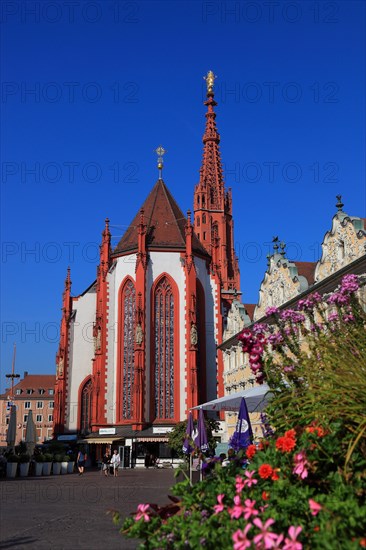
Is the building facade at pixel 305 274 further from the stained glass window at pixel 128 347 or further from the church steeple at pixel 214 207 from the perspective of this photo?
the church steeple at pixel 214 207

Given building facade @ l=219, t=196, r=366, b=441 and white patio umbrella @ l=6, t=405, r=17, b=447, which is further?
white patio umbrella @ l=6, t=405, r=17, b=447

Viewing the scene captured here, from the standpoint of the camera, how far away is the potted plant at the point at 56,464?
31766 millimetres

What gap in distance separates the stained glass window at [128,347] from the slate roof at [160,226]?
12.2 feet

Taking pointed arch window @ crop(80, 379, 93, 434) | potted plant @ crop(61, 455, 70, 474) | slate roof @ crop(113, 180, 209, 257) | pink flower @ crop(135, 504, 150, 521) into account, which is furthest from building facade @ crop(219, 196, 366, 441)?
pointed arch window @ crop(80, 379, 93, 434)

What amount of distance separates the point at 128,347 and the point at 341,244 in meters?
27.6

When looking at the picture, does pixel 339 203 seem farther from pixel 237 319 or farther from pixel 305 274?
pixel 237 319

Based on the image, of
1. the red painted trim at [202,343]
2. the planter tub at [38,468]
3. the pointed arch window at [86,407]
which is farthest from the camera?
the pointed arch window at [86,407]

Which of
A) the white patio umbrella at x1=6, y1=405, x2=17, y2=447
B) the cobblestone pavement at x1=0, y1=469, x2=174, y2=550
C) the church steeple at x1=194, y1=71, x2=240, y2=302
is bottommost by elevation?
the cobblestone pavement at x1=0, y1=469, x2=174, y2=550

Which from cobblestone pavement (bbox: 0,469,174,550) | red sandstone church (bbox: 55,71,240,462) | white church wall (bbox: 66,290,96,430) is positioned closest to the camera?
cobblestone pavement (bbox: 0,469,174,550)

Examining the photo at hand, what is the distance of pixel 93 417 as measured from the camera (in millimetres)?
44969

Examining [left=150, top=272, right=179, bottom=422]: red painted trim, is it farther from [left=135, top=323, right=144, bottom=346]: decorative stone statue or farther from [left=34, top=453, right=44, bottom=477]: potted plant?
[left=34, top=453, right=44, bottom=477]: potted plant

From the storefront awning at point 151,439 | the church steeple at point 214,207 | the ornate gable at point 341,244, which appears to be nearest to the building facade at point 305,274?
the ornate gable at point 341,244

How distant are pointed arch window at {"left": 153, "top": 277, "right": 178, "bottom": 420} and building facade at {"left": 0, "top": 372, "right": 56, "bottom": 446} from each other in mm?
61440

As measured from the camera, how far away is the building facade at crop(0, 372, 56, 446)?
103 metres
